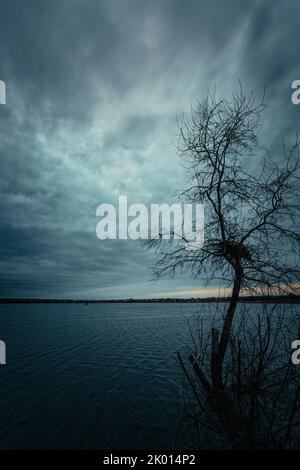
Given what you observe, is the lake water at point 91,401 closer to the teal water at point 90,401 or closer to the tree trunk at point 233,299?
the teal water at point 90,401

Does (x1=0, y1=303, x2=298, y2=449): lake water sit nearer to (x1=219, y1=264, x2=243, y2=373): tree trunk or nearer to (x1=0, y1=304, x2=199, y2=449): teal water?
(x1=0, y1=304, x2=199, y2=449): teal water

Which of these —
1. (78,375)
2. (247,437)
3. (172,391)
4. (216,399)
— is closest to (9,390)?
(78,375)

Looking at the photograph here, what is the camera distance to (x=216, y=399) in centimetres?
593

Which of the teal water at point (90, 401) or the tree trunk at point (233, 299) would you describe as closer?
the tree trunk at point (233, 299)

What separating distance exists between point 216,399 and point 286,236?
15.6ft

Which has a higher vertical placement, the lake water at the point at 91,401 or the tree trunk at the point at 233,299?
the tree trunk at the point at 233,299

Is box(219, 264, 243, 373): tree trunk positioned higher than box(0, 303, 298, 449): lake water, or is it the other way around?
box(219, 264, 243, 373): tree trunk

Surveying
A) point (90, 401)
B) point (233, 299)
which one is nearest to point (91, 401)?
point (90, 401)

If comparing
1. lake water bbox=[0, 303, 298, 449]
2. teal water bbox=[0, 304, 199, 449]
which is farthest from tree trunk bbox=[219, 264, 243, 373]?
teal water bbox=[0, 304, 199, 449]

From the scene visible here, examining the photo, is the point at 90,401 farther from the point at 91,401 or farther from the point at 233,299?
the point at 233,299

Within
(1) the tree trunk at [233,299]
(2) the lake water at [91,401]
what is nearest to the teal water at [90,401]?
(2) the lake water at [91,401]

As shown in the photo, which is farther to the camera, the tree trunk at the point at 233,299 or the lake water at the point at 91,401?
the lake water at the point at 91,401

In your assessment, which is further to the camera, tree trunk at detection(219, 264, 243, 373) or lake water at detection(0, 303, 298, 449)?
lake water at detection(0, 303, 298, 449)
